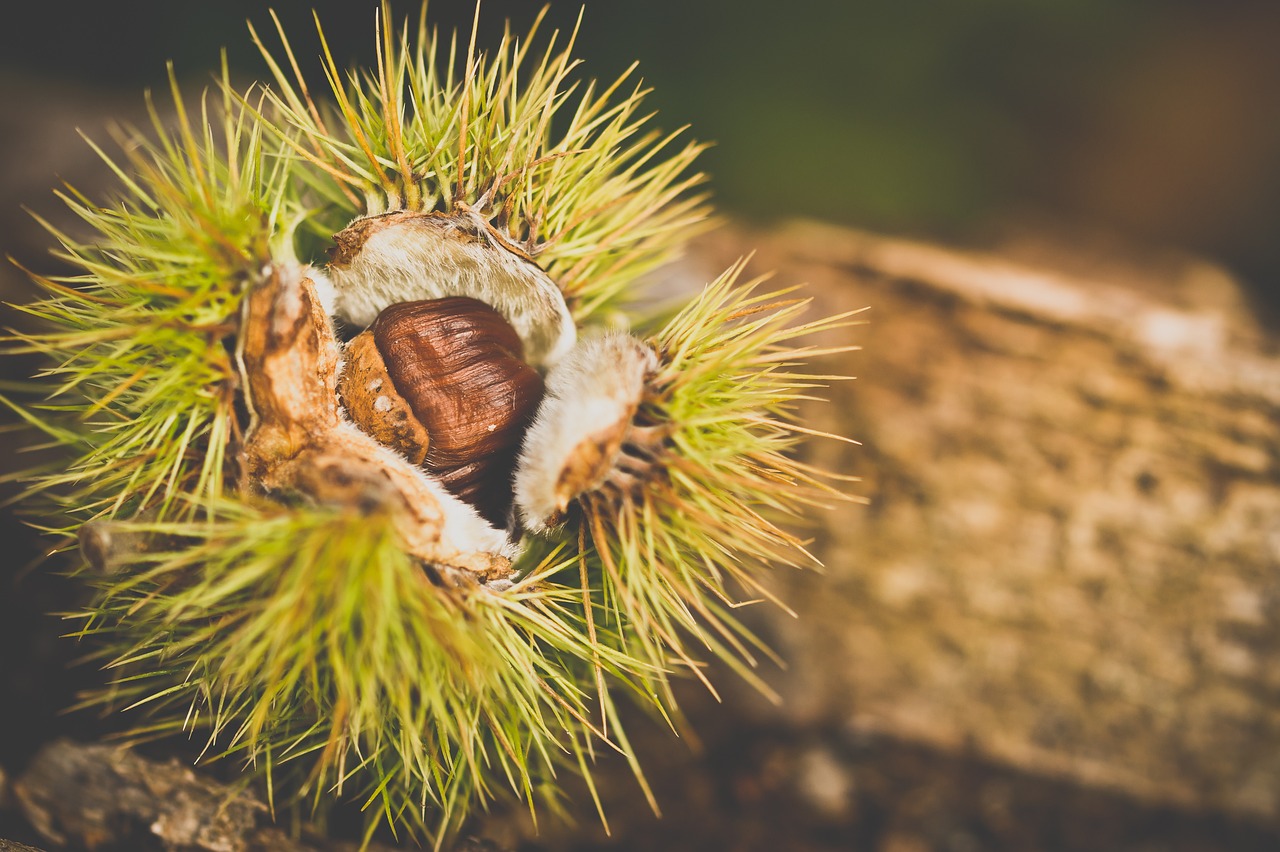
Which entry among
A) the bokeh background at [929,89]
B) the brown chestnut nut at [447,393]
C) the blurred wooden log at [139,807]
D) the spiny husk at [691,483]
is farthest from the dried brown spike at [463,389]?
the bokeh background at [929,89]

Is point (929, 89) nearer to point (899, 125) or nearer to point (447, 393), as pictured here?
point (899, 125)

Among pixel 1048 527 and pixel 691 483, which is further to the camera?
pixel 1048 527

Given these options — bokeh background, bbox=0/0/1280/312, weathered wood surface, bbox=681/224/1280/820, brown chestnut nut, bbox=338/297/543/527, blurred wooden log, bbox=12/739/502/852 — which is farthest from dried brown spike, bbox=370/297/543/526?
bokeh background, bbox=0/0/1280/312

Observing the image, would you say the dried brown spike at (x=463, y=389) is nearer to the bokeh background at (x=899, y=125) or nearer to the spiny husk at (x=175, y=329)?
the spiny husk at (x=175, y=329)

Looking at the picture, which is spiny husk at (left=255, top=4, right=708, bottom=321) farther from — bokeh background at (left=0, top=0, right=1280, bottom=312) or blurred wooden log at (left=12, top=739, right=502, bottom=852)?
bokeh background at (left=0, top=0, right=1280, bottom=312)

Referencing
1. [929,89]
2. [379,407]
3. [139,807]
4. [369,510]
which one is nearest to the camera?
[369,510]

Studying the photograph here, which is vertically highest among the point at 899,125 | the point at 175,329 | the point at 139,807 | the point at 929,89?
the point at 929,89

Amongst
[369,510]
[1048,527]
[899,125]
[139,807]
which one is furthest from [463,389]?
[899,125]

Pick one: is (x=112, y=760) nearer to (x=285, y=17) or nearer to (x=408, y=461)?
(x=408, y=461)
